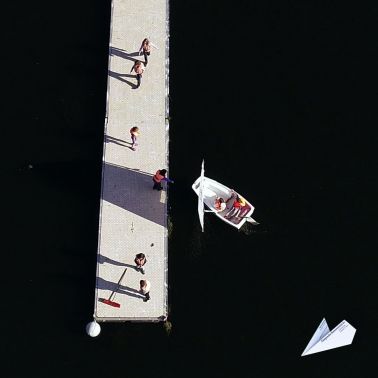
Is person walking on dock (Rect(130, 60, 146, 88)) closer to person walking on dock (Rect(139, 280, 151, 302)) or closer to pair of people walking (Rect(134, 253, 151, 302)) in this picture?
pair of people walking (Rect(134, 253, 151, 302))

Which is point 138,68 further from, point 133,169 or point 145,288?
point 145,288

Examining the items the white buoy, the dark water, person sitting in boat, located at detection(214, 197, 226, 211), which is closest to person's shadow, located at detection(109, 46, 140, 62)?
the dark water

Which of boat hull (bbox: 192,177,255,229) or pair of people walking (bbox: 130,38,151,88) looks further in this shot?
pair of people walking (bbox: 130,38,151,88)

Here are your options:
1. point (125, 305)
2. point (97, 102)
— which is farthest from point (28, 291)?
point (97, 102)

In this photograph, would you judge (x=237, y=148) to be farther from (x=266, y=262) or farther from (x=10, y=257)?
(x=10, y=257)

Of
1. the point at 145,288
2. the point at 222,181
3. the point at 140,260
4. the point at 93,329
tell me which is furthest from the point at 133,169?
the point at 93,329

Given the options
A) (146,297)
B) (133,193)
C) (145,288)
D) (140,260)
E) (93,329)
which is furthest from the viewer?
(133,193)
